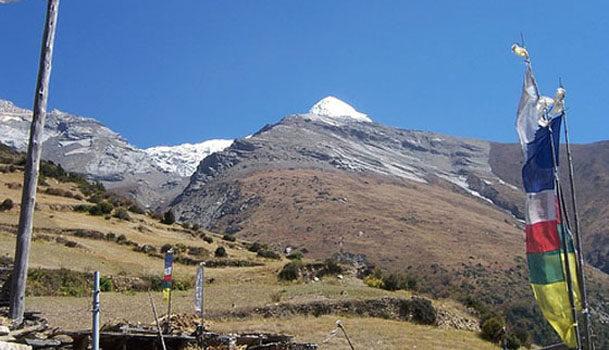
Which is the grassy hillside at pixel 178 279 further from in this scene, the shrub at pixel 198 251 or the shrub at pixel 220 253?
the shrub at pixel 220 253

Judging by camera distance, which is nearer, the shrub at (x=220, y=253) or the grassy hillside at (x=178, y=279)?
the grassy hillside at (x=178, y=279)

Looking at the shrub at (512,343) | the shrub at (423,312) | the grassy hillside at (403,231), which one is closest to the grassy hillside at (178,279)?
the shrub at (423,312)

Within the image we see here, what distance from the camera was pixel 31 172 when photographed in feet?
35.1

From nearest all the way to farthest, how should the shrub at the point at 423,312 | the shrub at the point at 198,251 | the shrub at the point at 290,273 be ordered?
the shrub at the point at 423,312 < the shrub at the point at 290,273 < the shrub at the point at 198,251

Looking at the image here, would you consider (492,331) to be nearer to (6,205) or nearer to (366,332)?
(366,332)

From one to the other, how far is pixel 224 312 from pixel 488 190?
127m

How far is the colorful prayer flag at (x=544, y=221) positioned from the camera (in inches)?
260

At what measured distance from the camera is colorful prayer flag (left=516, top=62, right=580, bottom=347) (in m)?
6.61

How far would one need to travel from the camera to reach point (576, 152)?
155125 mm

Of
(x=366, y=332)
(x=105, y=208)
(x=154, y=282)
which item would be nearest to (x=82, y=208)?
(x=105, y=208)

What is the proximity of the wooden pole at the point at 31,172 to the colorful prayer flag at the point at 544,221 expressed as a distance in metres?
7.56

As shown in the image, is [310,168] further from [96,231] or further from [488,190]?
[96,231]

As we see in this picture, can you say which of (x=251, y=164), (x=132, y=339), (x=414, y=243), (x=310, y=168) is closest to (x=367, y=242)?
(x=414, y=243)

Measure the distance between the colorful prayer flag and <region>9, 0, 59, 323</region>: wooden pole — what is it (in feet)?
24.8
